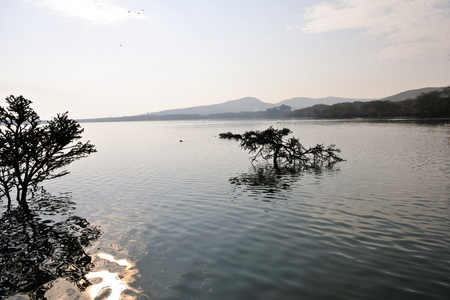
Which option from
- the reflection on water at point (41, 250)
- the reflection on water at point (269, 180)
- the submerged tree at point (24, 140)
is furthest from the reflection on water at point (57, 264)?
the reflection on water at point (269, 180)

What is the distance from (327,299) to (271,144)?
30.8 m

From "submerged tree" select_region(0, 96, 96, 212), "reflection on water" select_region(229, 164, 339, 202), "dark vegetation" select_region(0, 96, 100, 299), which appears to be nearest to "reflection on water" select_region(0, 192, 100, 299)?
"dark vegetation" select_region(0, 96, 100, 299)

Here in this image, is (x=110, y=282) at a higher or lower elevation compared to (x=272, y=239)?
higher

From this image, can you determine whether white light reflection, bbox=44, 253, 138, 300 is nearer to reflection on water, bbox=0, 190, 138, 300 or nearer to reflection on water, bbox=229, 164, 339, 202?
reflection on water, bbox=0, 190, 138, 300

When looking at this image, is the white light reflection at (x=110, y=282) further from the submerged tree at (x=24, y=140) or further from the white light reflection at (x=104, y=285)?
the submerged tree at (x=24, y=140)

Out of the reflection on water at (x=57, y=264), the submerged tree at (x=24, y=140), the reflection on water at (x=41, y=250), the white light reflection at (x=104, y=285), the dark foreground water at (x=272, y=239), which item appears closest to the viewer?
the white light reflection at (x=104, y=285)

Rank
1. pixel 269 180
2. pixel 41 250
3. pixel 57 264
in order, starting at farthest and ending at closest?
pixel 269 180
pixel 41 250
pixel 57 264

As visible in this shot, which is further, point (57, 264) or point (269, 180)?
point (269, 180)

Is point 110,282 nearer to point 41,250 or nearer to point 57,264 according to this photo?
point 57,264

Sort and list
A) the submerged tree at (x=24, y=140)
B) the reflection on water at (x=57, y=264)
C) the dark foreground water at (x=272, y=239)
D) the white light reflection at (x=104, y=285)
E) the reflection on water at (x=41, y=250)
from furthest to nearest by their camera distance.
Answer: the submerged tree at (x=24, y=140) < the reflection on water at (x=41, y=250) < the reflection on water at (x=57, y=264) < the dark foreground water at (x=272, y=239) < the white light reflection at (x=104, y=285)

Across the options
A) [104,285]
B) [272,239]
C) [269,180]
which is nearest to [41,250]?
[104,285]

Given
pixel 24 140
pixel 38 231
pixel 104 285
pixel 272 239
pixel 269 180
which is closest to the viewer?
pixel 104 285

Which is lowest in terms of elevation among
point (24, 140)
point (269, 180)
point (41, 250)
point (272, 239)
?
point (269, 180)

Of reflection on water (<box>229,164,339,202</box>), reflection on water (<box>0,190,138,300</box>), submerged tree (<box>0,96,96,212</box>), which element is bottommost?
reflection on water (<box>229,164,339,202</box>)
